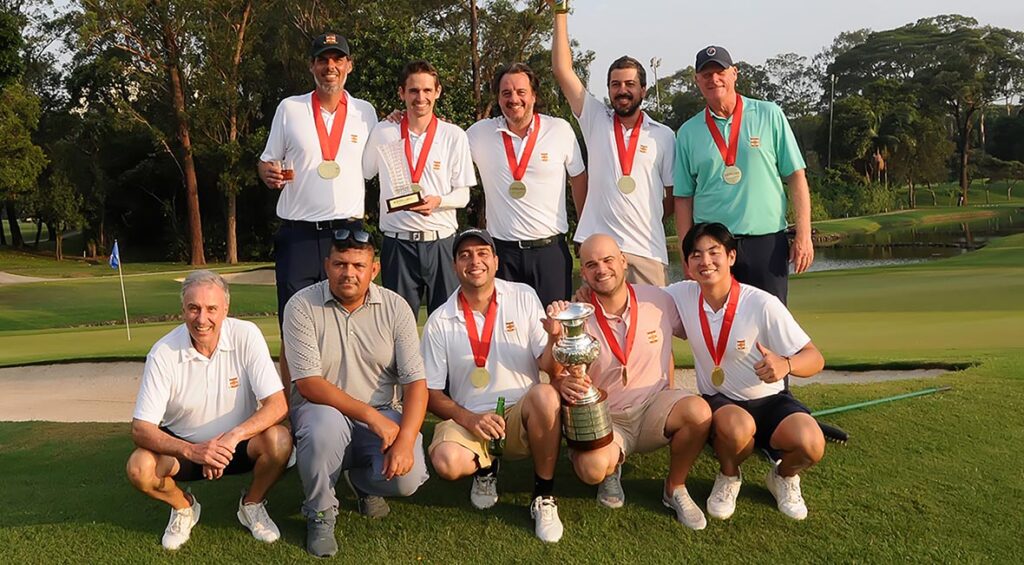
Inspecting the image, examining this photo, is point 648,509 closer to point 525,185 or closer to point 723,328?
point 723,328

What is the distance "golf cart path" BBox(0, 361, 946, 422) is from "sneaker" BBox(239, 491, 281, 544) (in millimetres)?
3844

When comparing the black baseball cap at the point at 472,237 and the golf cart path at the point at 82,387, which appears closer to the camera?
the black baseball cap at the point at 472,237

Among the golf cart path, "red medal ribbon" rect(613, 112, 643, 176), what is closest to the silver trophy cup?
"red medal ribbon" rect(613, 112, 643, 176)

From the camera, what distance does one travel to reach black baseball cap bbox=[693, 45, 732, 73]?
5301 millimetres

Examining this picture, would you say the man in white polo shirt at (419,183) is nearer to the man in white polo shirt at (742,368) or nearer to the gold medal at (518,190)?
the gold medal at (518,190)

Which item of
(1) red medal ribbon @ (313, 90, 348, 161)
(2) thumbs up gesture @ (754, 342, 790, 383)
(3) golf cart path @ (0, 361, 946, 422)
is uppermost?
(1) red medal ribbon @ (313, 90, 348, 161)

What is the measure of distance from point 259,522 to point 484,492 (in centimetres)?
119

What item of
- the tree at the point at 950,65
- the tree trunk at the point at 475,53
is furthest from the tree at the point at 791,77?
the tree trunk at the point at 475,53

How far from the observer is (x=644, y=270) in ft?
18.4

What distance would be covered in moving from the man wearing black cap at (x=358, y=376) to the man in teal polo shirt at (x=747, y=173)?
203 cm

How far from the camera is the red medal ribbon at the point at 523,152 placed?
5.72 meters

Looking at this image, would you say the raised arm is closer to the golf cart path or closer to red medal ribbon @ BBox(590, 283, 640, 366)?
red medal ribbon @ BBox(590, 283, 640, 366)

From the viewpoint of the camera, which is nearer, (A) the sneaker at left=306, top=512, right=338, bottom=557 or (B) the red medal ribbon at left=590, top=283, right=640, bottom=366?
(A) the sneaker at left=306, top=512, right=338, bottom=557

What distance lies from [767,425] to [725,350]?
45 cm
